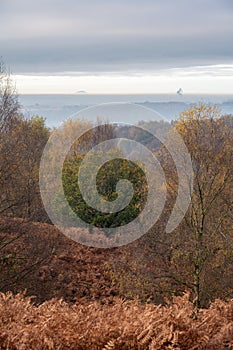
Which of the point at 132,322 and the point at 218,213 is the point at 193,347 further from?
the point at 218,213

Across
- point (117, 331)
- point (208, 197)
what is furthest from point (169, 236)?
point (117, 331)

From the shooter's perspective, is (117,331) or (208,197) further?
(208,197)

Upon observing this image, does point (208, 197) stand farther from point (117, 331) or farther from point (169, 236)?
point (117, 331)

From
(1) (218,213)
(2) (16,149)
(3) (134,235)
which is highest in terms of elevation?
(2) (16,149)

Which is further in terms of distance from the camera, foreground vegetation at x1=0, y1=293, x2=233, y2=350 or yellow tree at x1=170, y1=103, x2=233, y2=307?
yellow tree at x1=170, y1=103, x2=233, y2=307

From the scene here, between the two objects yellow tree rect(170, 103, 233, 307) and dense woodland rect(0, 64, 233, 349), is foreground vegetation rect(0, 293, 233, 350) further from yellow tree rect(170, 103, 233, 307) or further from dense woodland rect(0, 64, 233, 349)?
yellow tree rect(170, 103, 233, 307)

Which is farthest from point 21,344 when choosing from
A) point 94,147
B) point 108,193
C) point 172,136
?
point 94,147

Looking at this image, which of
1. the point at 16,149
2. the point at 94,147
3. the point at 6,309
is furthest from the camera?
the point at 94,147

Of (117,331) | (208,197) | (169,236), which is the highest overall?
(117,331)

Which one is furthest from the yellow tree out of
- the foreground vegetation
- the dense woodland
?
the foreground vegetation
